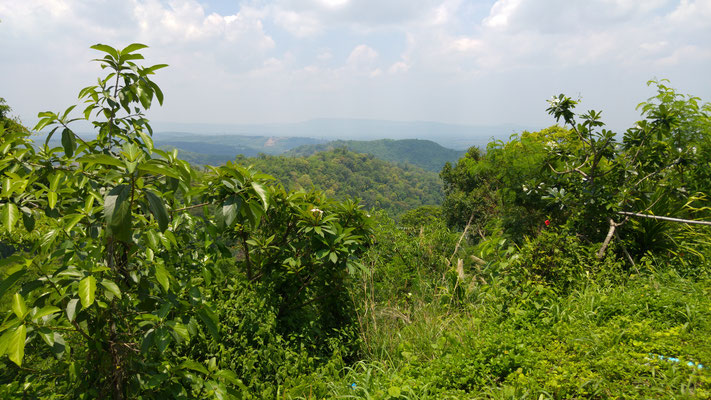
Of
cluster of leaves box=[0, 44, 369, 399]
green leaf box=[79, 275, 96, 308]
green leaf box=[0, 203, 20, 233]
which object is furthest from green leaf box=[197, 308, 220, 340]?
green leaf box=[0, 203, 20, 233]

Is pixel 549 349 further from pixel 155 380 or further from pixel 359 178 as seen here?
pixel 359 178

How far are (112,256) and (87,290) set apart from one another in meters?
0.36

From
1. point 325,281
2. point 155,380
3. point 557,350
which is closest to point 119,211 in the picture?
point 155,380

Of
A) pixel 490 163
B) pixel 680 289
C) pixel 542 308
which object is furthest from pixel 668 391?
pixel 490 163

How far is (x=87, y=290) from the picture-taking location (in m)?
1.14

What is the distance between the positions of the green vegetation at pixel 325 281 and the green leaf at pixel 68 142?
0.01m

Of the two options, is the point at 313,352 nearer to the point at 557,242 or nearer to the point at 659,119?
the point at 557,242

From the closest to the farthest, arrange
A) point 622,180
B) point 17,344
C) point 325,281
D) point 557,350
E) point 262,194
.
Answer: point 17,344 < point 262,194 < point 557,350 < point 325,281 < point 622,180

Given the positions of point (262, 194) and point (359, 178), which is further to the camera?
point (359, 178)

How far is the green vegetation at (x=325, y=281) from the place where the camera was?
1.41 meters

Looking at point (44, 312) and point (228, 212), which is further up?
point (228, 212)

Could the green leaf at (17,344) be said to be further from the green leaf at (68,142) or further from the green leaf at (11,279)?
the green leaf at (68,142)

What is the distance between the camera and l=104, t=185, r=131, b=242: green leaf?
1086 millimetres

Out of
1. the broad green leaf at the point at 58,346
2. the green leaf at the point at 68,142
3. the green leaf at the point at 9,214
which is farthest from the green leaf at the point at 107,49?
the broad green leaf at the point at 58,346
